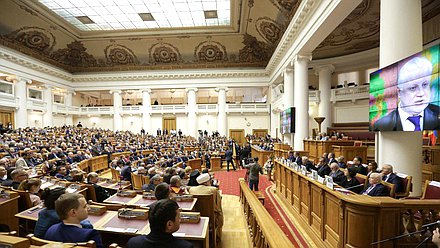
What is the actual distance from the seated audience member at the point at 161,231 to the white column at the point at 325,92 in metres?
15.6

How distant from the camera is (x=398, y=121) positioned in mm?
4195

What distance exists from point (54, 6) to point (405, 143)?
63.8ft

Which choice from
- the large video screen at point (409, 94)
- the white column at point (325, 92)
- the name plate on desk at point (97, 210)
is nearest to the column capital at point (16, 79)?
the name plate on desk at point (97, 210)

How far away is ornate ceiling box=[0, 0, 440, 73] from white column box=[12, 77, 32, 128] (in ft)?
7.57

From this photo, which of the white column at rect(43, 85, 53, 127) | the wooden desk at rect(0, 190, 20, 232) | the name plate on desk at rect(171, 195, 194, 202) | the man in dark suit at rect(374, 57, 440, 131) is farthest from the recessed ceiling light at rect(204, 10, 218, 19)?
the wooden desk at rect(0, 190, 20, 232)

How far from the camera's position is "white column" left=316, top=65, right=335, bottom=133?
15.2m

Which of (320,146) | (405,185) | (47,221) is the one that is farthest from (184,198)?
(320,146)

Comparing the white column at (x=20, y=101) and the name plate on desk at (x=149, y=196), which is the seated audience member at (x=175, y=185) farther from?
the white column at (x=20, y=101)

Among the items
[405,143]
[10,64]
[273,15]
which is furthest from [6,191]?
[10,64]

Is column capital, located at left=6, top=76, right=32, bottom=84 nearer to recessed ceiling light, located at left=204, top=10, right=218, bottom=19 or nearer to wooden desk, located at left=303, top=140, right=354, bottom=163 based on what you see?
recessed ceiling light, located at left=204, top=10, right=218, bottom=19

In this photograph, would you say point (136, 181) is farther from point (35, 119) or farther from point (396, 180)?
point (35, 119)

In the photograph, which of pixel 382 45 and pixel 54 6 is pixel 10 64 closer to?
pixel 54 6

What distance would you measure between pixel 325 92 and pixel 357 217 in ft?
45.5

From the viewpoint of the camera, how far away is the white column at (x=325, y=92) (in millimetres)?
15219
